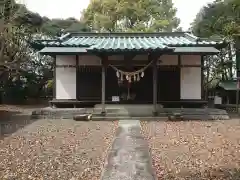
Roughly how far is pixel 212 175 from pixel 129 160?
1.60 m

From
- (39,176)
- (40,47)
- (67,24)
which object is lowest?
(39,176)

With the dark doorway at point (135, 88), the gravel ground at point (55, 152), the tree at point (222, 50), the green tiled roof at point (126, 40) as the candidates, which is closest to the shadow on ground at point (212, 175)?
the gravel ground at point (55, 152)

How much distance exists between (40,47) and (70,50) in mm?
1789

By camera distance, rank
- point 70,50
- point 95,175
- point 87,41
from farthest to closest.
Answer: point 87,41 < point 70,50 < point 95,175

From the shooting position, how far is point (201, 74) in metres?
16.2

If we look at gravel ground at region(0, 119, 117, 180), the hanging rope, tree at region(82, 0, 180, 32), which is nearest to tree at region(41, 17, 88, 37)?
tree at region(82, 0, 180, 32)

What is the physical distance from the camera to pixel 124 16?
2995 cm

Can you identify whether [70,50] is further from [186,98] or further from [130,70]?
[186,98]

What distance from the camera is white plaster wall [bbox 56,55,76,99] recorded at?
52.9 ft

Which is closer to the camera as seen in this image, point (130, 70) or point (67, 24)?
point (130, 70)

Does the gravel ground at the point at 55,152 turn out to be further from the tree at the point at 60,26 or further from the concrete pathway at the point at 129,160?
the tree at the point at 60,26

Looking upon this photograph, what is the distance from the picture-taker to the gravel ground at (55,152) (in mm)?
5820

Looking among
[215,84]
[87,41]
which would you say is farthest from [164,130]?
[215,84]

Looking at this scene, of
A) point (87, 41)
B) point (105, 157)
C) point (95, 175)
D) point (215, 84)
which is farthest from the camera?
point (215, 84)
